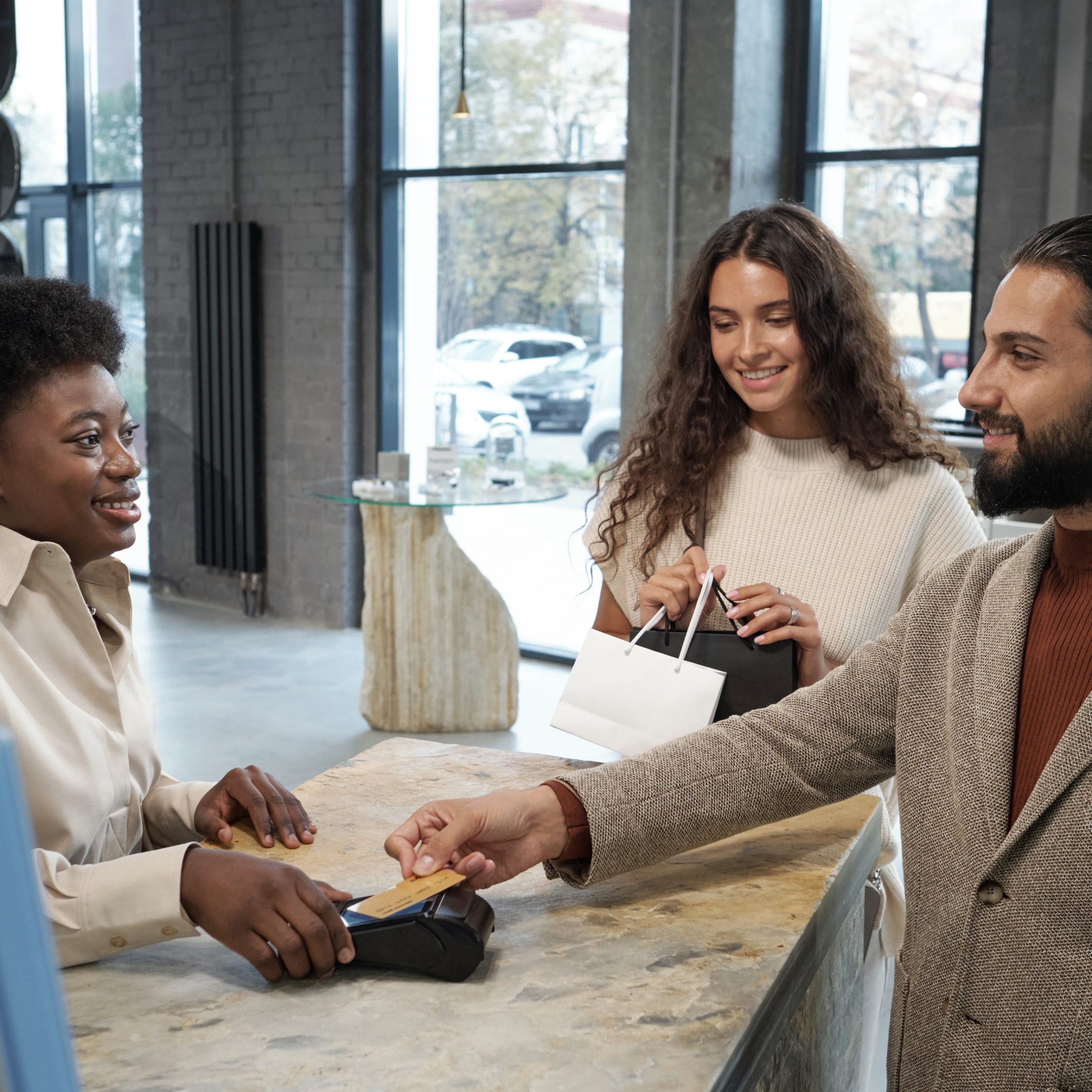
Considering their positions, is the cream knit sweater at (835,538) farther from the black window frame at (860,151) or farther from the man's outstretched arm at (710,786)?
the black window frame at (860,151)

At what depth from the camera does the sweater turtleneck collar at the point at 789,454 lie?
222cm

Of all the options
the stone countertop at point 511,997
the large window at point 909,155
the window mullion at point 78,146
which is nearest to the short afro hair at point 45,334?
the stone countertop at point 511,997

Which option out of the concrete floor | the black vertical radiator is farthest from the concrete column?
the black vertical radiator

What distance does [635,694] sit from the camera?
1880 millimetres

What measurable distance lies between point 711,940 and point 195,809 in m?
0.71

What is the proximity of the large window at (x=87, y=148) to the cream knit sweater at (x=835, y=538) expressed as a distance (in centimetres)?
648

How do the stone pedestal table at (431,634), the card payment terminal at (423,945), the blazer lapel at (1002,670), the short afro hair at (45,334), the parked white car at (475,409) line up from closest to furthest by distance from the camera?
the card payment terminal at (423,945)
the blazer lapel at (1002,670)
the short afro hair at (45,334)
the stone pedestal table at (431,634)
the parked white car at (475,409)

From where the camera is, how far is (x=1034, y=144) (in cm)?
476

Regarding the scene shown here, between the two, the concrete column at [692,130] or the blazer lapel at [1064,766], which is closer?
the blazer lapel at [1064,766]

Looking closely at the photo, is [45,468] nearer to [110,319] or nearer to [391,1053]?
[110,319]

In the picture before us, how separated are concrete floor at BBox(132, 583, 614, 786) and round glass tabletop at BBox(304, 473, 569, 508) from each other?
841 millimetres

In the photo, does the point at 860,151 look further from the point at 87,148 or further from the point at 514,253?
Result: the point at 87,148

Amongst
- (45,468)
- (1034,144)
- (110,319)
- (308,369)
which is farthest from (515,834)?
(308,369)

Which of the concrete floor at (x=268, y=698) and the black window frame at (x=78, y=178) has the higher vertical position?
the black window frame at (x=78, y=178)
